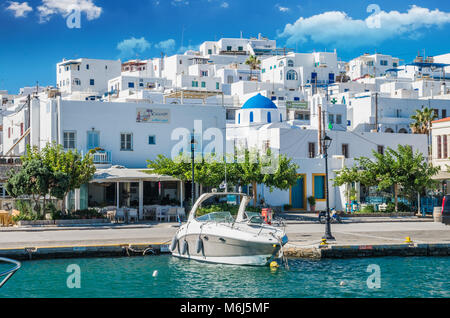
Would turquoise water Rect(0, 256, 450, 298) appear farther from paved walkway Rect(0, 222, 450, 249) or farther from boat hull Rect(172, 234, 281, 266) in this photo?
paved walkway Rect(0, 222, 450, 249)

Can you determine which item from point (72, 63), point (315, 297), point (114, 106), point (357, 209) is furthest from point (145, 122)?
point (72, 63)

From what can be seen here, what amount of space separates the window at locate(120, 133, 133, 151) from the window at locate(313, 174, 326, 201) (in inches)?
487

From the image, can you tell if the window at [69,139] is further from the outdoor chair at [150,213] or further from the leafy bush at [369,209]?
the leafy bush at [369,209]

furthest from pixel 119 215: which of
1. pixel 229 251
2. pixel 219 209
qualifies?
pixel 229 251

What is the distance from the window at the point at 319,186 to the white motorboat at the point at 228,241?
1903cm

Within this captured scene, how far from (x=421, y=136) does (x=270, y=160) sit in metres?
22.9

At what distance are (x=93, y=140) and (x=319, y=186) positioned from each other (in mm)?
15215

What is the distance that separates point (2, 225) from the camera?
3183cm

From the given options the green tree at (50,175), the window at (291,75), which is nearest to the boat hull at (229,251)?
the green tree at (50,175)

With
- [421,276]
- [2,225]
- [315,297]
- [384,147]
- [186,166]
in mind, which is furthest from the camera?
[384,147]

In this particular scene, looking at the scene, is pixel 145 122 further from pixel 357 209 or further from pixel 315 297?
pixel 315 297

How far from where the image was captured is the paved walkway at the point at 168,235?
25.4 metres

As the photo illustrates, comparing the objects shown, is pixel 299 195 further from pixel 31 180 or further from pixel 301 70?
pixel 301 70

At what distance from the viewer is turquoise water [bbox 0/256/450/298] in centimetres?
1850
